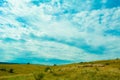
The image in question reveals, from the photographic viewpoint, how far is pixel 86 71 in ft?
184

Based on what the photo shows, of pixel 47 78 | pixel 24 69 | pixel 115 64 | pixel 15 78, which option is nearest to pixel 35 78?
pixel 47 78

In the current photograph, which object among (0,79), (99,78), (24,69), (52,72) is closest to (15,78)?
(0,79)

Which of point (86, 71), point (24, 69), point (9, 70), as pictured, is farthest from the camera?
point (24, 69)

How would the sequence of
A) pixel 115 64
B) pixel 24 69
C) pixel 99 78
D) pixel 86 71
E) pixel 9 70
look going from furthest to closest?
pixel 24 69 < pixel 9 70 < pixel 115 64 < pixel 86 71 < pixel 99 78

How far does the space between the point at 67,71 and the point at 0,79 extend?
13443 millimetres

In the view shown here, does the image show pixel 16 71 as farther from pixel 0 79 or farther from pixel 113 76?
pixel 113 76

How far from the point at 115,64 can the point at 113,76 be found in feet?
58.2

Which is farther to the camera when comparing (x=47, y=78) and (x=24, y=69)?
(x=24, y=69)

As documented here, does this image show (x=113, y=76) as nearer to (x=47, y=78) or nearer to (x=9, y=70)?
(x=47, y=78)

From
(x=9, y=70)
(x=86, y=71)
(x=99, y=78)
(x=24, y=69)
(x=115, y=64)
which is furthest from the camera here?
(x=24, y=69)

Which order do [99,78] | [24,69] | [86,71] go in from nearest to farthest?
[99,78] < [86,71] < [24,69]

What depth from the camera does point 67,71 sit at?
5772 cm

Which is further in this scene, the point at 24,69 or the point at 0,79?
the point at 24,69

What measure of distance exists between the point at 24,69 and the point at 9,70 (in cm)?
728
